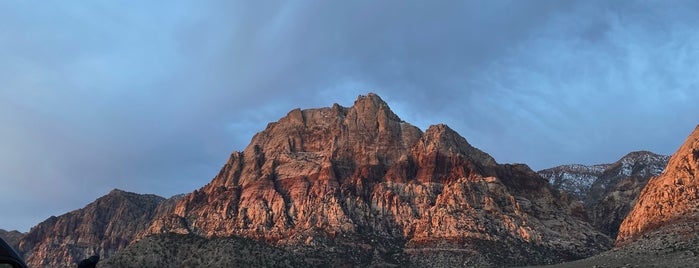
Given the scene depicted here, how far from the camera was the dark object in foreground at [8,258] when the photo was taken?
9.84m

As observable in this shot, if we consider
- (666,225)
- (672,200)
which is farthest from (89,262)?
(672,200)

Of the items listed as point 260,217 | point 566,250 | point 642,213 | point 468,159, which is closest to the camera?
point 642,213

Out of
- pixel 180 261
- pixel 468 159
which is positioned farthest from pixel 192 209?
A: pixel 468 159

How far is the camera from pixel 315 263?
142750 mm

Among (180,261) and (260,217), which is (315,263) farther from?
(260,217)

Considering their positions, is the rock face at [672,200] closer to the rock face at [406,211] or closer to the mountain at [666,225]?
the mountain at [666,225]

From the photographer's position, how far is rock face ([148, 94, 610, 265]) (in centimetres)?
15388

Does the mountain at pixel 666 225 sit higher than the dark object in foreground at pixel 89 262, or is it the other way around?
the mountain at pixel 666 225

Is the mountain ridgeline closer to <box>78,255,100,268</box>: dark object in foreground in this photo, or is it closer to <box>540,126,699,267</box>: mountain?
<box>540,126,699,267</box>: mountain

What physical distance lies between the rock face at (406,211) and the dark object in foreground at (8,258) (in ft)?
449

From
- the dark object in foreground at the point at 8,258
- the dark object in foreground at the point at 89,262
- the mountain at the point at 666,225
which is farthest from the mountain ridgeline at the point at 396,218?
the dark object in foreground at the point at 8,258

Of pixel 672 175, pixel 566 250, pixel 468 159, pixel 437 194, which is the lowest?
pixel 566 250

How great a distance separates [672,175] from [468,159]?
64835 mm

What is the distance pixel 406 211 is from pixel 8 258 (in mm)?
165864
